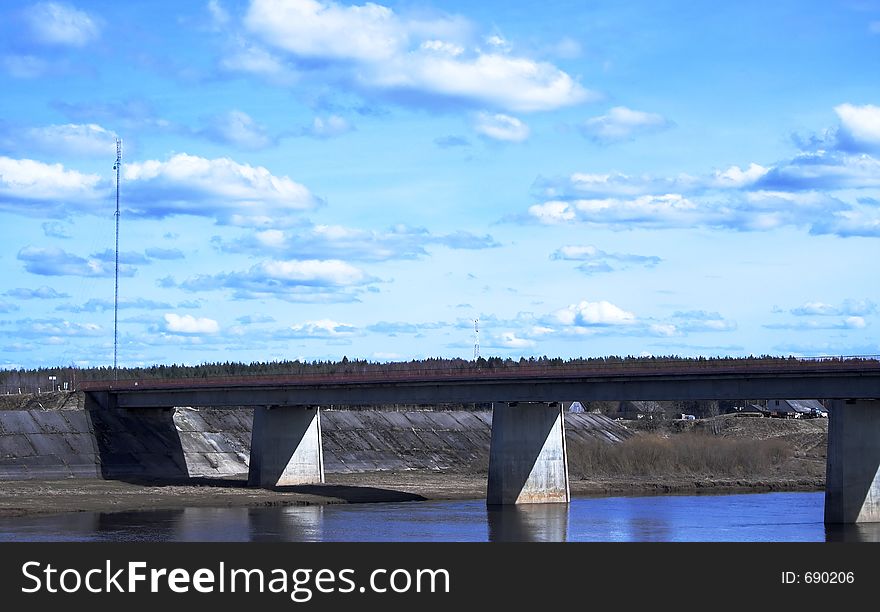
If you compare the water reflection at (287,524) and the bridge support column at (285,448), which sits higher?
the bridge support column at (285,448)

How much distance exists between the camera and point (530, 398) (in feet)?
326

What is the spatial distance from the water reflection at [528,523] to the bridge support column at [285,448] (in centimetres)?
2147

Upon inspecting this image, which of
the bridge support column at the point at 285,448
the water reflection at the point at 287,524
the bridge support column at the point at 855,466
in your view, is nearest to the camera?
the water reflection at the point at 287,524

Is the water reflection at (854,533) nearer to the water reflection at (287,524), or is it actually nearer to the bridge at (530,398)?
the bridge at (530,398)

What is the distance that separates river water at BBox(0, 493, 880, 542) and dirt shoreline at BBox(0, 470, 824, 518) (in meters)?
3.31

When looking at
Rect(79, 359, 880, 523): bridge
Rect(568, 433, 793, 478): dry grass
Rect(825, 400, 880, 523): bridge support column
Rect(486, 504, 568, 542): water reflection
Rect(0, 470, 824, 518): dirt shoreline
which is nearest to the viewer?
Rect(486, 504, 568, 542): water reflection

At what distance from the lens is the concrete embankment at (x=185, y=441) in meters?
117

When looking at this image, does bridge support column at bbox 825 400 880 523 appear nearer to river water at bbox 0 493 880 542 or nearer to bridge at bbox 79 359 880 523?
bridge at bbox 79 359 880 523

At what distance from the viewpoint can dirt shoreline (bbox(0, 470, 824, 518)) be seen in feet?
322

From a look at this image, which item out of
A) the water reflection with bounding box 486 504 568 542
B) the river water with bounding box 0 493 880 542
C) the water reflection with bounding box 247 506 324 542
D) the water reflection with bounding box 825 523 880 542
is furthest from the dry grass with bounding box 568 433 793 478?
the water reflection with bounding box 825 523 880 542

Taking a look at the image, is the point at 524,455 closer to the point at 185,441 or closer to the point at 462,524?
the point at 462,524

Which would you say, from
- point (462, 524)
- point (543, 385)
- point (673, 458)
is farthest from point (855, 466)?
point (673, 458)

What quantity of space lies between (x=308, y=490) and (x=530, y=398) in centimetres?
2205

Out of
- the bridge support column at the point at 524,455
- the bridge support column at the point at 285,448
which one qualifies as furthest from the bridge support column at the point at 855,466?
the bridge support column at the point at 285,448
